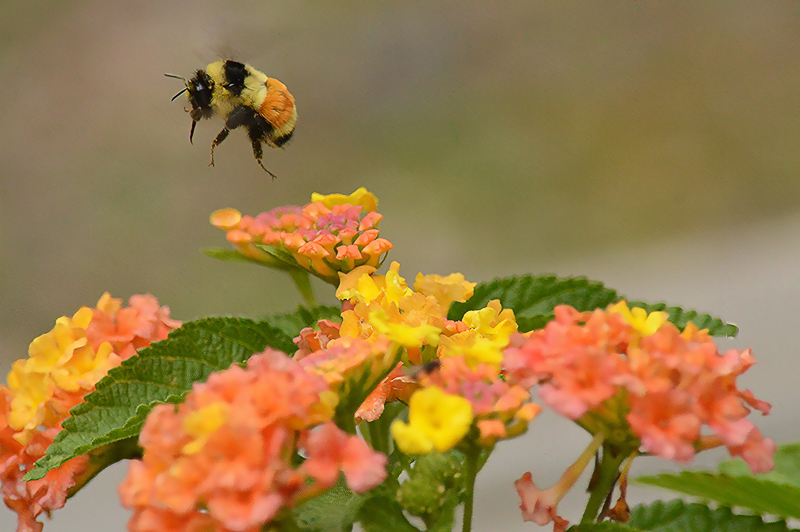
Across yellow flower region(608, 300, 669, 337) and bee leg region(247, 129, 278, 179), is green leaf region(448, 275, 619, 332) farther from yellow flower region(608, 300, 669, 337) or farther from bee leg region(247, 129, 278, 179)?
bee leg region(247, 129, 278, 179)

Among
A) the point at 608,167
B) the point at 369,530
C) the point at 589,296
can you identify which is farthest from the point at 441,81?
the point at 369,530

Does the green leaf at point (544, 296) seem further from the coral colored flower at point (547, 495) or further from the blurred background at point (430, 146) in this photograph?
the blurred background at point (430, 146)

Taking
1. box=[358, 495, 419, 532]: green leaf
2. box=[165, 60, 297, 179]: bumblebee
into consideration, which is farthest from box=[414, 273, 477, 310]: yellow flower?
box=[165, 60, 297, 179]: bumblebee

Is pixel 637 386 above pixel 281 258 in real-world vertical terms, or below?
below

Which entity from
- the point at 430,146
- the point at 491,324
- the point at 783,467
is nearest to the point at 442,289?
the point at 491,324

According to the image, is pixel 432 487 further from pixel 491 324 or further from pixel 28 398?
pixel 28 398

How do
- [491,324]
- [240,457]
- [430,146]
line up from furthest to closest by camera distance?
[430,146] → [491,324] → [240,457]
